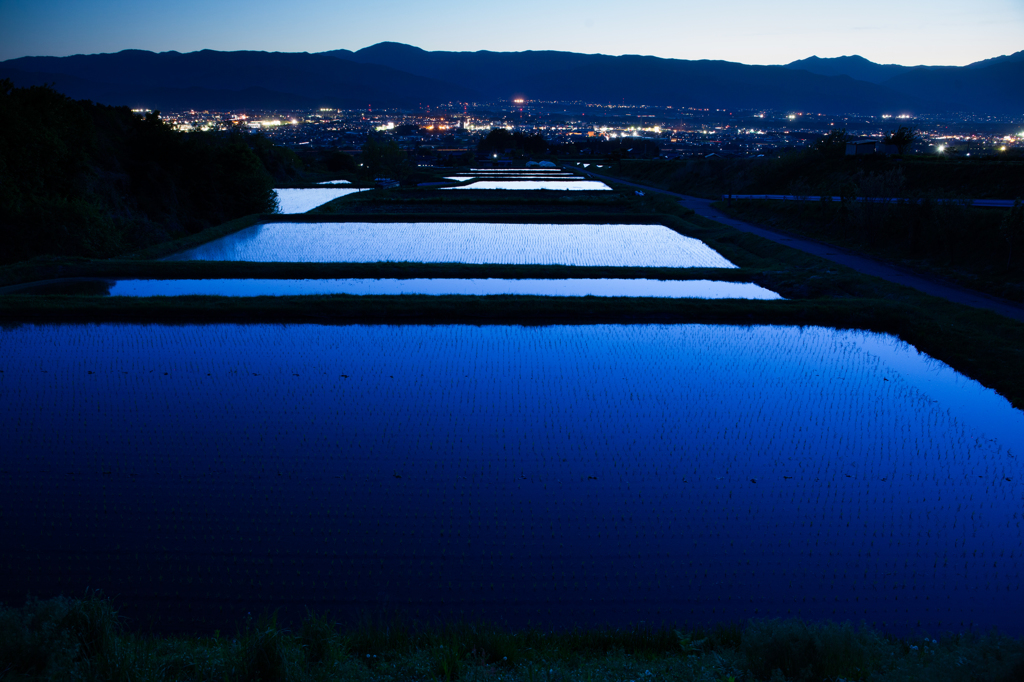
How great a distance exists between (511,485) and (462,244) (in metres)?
15.5

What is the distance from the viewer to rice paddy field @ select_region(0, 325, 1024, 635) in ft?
17.2

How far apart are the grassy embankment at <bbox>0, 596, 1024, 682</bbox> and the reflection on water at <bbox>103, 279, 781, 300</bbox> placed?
423 inches

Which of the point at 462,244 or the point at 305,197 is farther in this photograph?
the point at 305,197

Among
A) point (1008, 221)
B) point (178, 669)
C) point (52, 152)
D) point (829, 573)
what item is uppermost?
point (52, 152)

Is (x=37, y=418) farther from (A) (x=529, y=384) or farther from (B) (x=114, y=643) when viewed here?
(A) (x=529, y=384)

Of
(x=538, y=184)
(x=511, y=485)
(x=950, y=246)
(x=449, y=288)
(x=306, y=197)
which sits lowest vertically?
(x=511, y=485)

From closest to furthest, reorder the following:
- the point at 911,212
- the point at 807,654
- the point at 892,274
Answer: the point at 807,654 < the point at 892,274 < the point at 911,212

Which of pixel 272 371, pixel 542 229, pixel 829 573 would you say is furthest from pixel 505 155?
pixel 829 573

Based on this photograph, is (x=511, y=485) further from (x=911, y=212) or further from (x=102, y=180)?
(x=102, y=180)

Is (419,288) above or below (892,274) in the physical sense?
above

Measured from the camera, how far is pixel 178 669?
4.04 m

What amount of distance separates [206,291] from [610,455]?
1215 cm

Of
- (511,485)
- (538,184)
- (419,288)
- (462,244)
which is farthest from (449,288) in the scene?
(538,184)

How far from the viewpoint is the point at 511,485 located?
6.82 m
